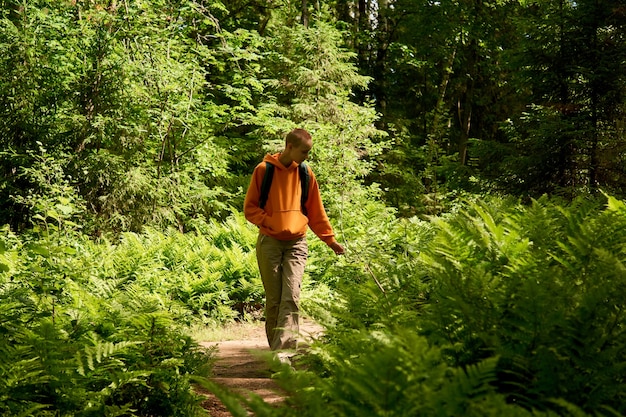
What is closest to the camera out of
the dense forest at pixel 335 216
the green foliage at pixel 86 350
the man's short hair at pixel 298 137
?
the dense forest at pixel 335 216

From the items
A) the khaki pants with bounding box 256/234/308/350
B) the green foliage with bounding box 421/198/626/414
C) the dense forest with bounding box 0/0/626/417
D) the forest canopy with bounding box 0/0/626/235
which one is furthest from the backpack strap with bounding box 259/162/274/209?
the green foliage with bounding box 421/198/626/414

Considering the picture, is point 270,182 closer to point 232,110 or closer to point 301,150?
point 301,150

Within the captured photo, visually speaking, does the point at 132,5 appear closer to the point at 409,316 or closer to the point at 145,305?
the point at 145,305

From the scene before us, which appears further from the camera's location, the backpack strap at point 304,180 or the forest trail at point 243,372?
the backpack strap at point 304,180

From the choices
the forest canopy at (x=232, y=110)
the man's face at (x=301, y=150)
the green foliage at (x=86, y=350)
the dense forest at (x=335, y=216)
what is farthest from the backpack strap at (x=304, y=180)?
the forest canopy at (x=232, y=110)

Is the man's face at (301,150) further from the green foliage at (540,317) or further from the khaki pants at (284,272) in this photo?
the green foliage at (540,317)

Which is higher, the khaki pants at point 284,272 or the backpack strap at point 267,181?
the backpack strap at point 267,181

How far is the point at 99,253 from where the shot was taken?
9438mm

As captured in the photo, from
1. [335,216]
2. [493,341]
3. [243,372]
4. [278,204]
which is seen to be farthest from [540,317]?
[335,216]

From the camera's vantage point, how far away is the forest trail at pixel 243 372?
529 centimetres

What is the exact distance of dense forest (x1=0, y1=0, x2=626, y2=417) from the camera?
2480 millimetres

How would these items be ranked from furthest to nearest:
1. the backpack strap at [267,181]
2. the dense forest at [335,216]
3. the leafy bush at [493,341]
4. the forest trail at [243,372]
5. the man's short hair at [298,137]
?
the backpack strap at [267,181] < the man's short hair at [298,137] < the forest trail at [243,372] < the dense forest at [335,216] < the leafy bush at [493,341]

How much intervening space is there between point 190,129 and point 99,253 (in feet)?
20.4

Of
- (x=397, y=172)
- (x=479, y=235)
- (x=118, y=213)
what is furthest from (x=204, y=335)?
(x=397, y=172)
